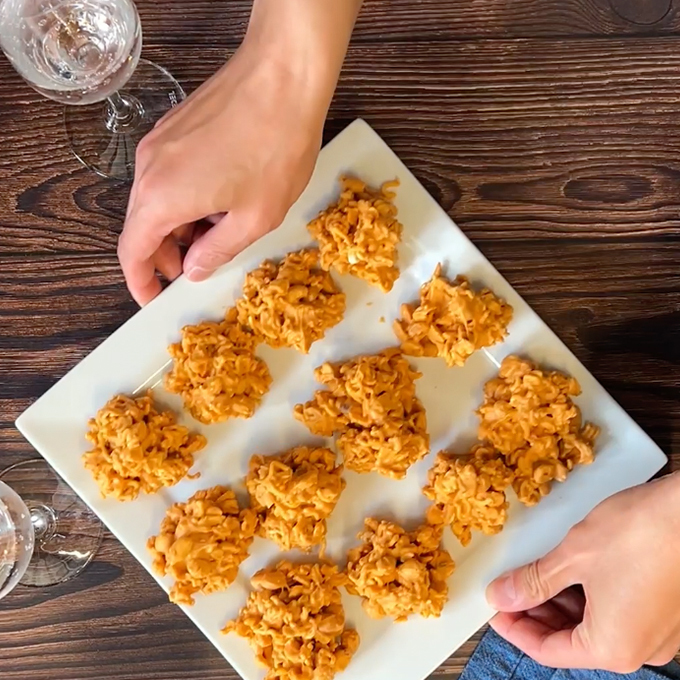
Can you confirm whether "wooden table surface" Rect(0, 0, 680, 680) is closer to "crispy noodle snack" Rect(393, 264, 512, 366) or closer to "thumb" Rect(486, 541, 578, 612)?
"crispy noodle snack" Rect(393, 264, 512, 366)

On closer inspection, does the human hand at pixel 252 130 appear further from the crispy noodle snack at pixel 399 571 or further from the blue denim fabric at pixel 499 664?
the blue denim fabric at pixel 499 664

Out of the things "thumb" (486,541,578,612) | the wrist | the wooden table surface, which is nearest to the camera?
the wrist

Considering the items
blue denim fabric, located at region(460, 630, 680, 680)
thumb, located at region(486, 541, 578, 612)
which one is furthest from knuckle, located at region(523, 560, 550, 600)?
blue denim fabric, located at region(460, 630, 680, 680)

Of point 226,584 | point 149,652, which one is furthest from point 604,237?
point 149,652

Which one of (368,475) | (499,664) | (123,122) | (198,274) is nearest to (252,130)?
(198,274)

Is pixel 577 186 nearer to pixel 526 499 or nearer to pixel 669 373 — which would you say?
pixel 669 373

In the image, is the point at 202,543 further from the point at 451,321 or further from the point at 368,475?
the point at 451,321

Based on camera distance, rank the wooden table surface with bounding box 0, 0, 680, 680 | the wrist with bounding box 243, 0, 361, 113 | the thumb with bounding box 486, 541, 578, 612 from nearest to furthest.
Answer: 1. the wrist with bounding box 243, 0, 361, 113
2. the thumb with bounding box 486, 541, 578, 612
3. the wooden table surface with bounding box 0, 0, 680, 680
